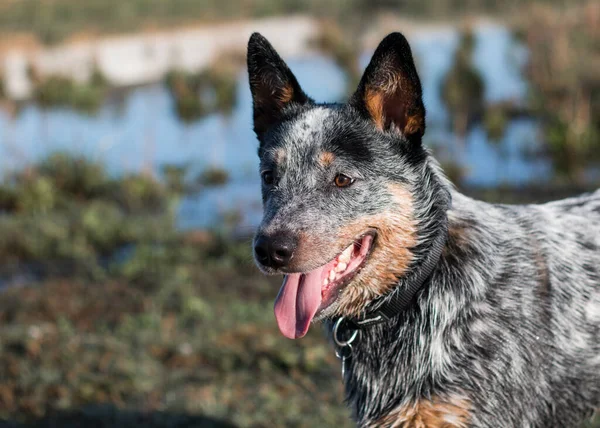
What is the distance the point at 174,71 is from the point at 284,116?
15516 millimetres

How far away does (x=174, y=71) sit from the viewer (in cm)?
1852

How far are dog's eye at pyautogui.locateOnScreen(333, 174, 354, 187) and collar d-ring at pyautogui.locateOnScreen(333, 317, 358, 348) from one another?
59 centimetres

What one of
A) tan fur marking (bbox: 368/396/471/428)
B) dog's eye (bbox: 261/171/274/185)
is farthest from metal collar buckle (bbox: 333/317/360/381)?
dog's eye (bbox: 261/171/274/185)

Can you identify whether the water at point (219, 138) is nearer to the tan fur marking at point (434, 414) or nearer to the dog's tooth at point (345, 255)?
the dog's tooth at point (345, 255)

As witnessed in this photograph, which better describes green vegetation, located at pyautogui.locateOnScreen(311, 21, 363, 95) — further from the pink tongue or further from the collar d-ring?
the pink tongue

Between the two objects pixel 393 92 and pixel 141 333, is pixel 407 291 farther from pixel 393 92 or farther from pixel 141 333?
pixel 141 333

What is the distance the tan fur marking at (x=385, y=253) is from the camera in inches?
126

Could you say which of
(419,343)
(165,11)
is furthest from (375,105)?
(165,11)

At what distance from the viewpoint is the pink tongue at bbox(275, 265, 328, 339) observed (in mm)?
3112

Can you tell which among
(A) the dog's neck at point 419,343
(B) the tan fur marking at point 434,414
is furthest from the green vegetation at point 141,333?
(B) the tan fur marking at point 434,414

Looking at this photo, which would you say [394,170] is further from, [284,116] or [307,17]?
[307,17]

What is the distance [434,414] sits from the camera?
9.96 ft

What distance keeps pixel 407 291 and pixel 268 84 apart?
122 cm

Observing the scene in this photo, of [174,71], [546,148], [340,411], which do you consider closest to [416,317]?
[340,411]
